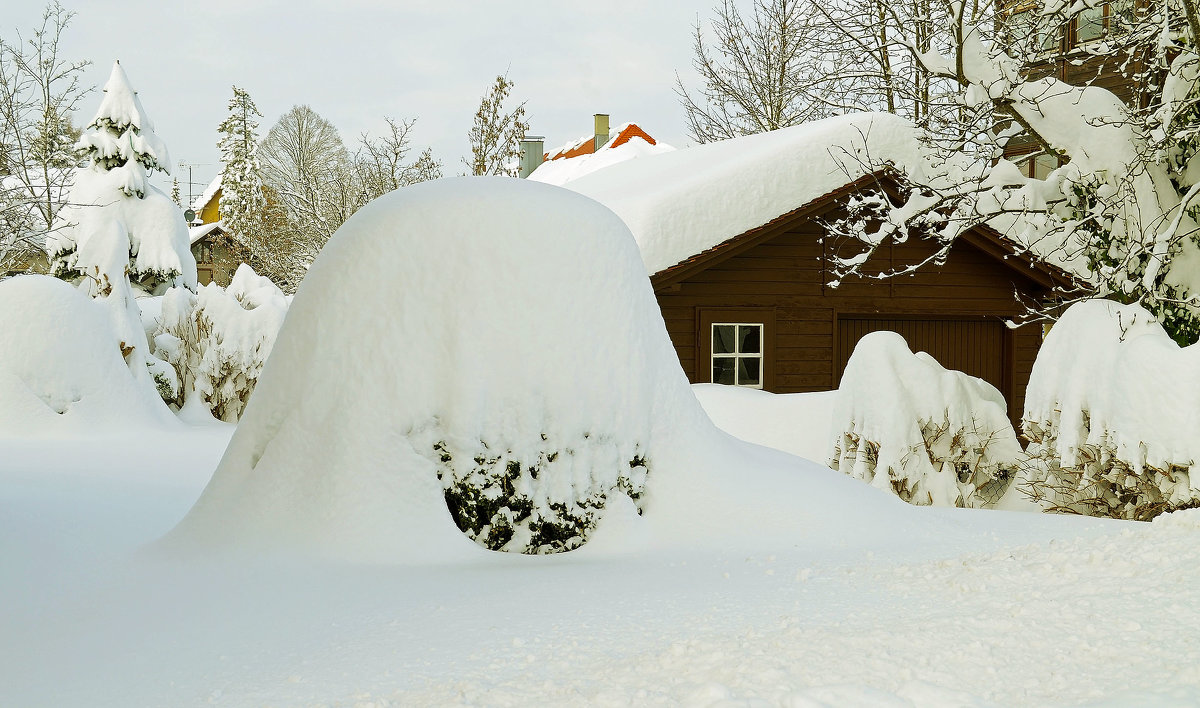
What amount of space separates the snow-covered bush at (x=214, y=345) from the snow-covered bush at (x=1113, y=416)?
481 inches

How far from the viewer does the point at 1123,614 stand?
13.4ft

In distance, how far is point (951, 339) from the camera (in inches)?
573

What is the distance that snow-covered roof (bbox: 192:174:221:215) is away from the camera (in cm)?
5677

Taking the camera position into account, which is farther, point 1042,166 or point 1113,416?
point 1042,166

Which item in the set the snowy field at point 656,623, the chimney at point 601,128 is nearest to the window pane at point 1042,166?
the chimney at point 601,128

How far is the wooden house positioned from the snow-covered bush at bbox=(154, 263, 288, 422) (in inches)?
262

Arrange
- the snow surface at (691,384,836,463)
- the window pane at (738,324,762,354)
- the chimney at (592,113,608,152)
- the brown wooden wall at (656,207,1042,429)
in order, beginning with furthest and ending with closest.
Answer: the chimney at (592,113,608,152) → the window pane at (738,324,762,354) → the brown wooden wall at (656,207,1042,429) → the snow surface at (691,384,836,463)

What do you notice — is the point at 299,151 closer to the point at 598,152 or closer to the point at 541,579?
the point at 598,152

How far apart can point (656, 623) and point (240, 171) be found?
4291cm

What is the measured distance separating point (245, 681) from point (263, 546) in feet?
5.06

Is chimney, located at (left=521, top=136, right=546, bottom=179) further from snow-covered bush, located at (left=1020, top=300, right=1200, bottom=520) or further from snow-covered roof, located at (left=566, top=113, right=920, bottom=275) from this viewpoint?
snow-covered bush, located at (left=1020, top=300, right=1200, bottom=520)

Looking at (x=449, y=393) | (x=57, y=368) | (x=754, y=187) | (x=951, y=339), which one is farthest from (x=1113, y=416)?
(x=57, y=368)

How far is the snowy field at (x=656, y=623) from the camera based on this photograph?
10.9 ft

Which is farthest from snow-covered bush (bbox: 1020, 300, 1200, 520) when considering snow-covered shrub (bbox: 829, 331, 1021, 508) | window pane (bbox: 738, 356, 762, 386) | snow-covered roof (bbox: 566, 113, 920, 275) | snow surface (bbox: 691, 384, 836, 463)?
window pane (bbox: 738, 356, 762, 386)
